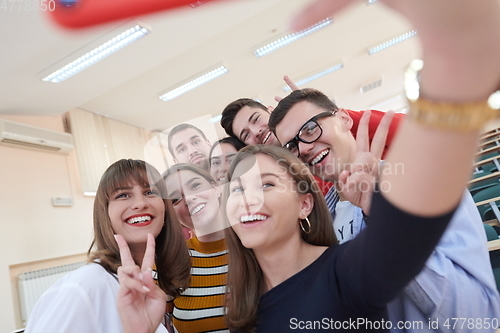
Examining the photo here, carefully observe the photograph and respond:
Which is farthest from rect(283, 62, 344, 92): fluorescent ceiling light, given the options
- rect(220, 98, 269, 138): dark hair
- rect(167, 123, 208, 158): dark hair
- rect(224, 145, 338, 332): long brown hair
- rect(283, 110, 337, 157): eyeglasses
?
rect(224, 145, 338, 332): long brown hair

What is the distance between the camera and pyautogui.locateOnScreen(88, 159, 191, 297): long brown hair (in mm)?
1342

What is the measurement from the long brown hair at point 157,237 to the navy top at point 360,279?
2.00 feet

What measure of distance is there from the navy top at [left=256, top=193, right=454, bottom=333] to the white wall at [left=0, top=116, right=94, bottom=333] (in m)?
4.01

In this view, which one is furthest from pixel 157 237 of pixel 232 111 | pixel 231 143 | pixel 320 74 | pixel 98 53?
pixel 320 74

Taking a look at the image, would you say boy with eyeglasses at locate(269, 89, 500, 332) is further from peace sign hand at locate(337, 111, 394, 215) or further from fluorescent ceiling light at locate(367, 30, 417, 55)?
fluorescent ceiling light at locate(367, 30, 417, 55)

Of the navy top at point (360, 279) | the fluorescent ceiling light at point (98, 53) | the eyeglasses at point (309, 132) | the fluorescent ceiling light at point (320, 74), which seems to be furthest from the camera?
the fluorescent ceiling light at point (320, 74)

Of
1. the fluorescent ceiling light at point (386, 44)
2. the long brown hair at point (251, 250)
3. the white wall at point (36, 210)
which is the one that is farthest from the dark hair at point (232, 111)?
→ the fluorescent ceiling light at point (386, 44)

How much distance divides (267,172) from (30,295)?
180 inches

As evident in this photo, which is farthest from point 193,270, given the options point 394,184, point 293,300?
point 394,184

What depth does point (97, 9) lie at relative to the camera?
191mm

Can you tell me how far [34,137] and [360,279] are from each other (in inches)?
205

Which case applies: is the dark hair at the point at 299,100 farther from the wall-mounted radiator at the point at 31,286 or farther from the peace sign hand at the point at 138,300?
the wall-mounted radiator at the point at 31,286

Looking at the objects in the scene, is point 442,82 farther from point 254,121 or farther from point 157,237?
point 254,121

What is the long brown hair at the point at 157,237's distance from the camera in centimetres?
134
